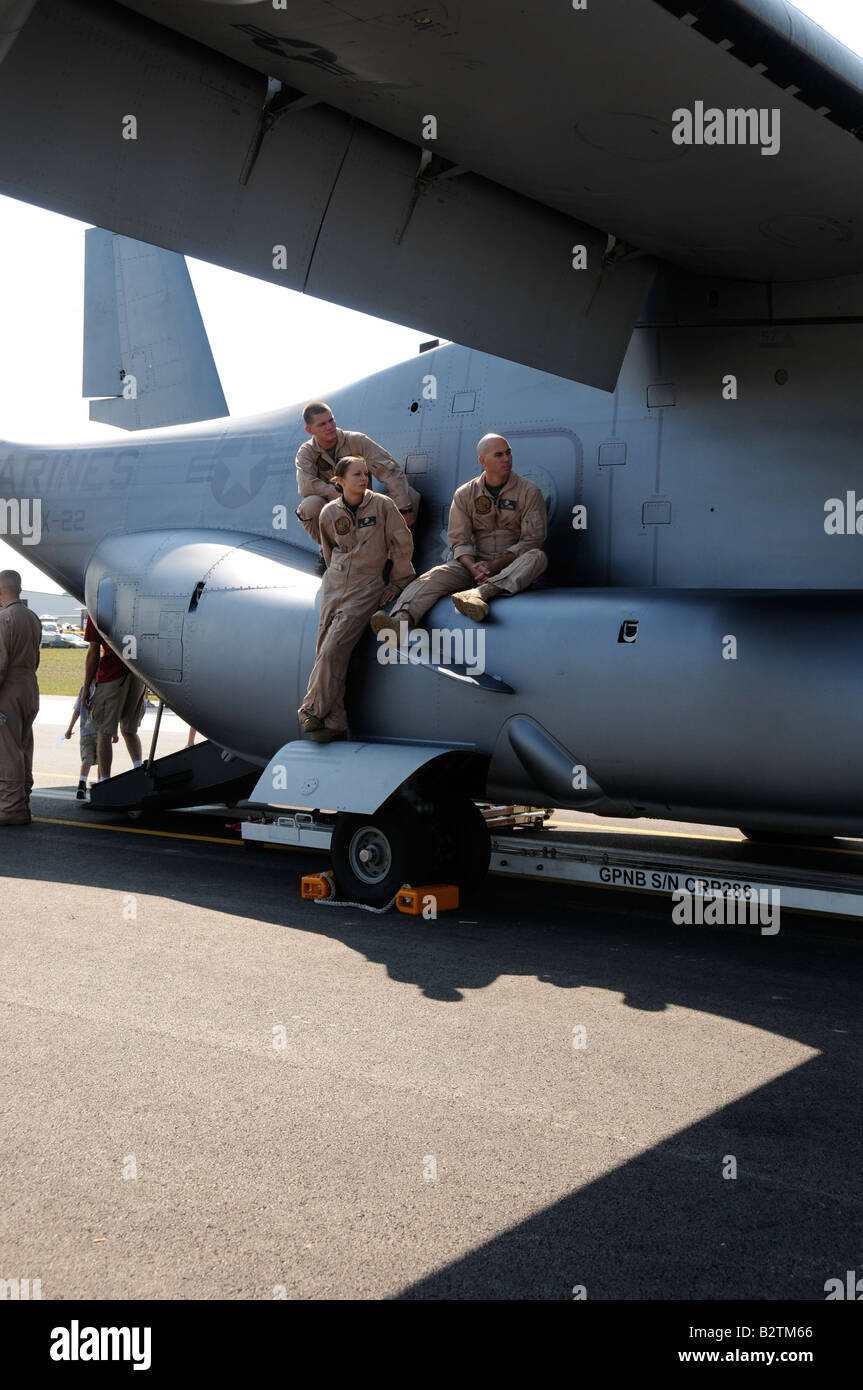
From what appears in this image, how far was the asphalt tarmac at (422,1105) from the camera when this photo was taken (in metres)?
3.08

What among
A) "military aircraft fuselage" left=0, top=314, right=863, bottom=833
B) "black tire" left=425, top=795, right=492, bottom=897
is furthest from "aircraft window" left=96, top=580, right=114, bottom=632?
"black tire" left=425, top=795, right=492, bottom=897

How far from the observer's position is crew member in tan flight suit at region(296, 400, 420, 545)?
26.4ft

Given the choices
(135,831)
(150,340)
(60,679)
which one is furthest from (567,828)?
(60,679)

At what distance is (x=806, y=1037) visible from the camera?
489 centimetres

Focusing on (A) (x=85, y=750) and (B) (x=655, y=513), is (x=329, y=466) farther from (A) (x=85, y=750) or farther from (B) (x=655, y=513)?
(A) (x=85, y=750)

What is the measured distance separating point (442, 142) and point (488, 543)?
2797 millimetres

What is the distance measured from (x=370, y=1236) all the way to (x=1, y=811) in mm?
7565

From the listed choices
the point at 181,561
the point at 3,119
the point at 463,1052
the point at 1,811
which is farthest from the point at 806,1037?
the point at 1,811

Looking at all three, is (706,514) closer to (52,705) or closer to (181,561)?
(181,561)

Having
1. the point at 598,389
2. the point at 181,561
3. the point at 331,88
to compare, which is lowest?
the point at 181,561

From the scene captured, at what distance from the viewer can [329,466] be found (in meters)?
8.21

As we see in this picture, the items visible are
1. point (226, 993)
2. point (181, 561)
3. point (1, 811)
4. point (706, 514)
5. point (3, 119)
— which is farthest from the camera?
point (1, 811)

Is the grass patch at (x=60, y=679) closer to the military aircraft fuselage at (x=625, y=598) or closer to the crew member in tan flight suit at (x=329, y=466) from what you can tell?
the military aircraft fuselage at (x=625, y=598)
